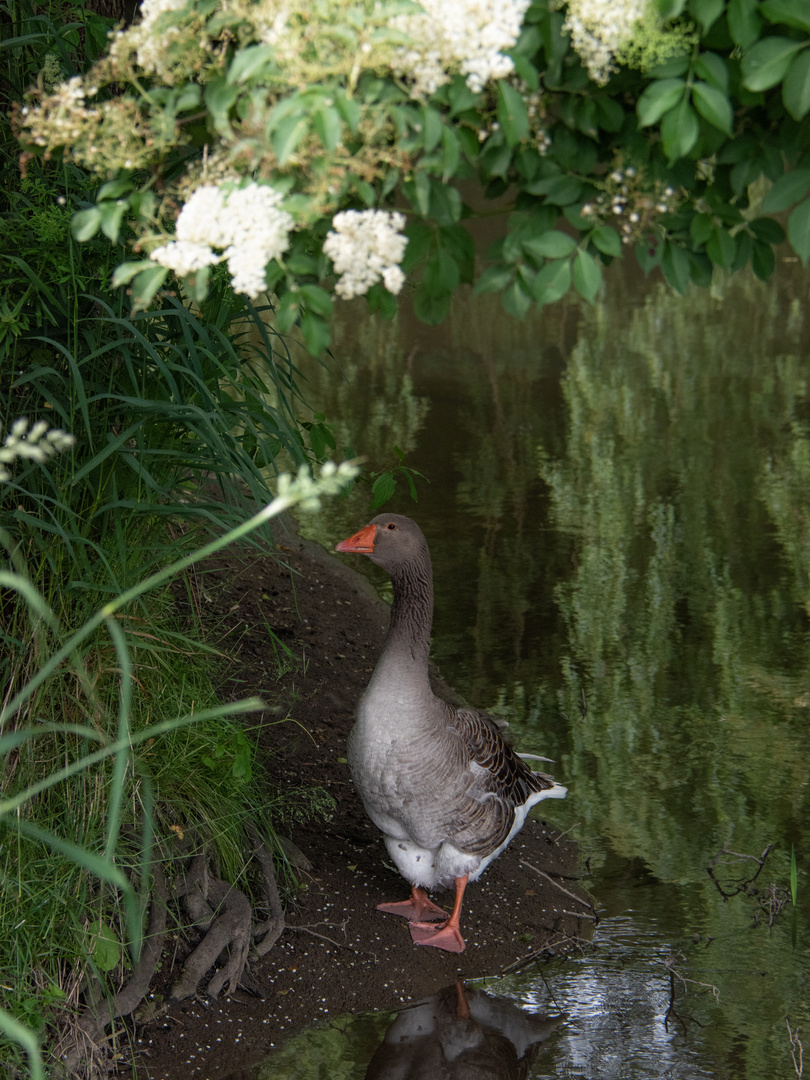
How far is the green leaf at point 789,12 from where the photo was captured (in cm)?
167

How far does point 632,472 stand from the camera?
8.27 meters

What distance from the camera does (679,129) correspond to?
1755mm

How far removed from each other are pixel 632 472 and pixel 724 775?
12.5ft

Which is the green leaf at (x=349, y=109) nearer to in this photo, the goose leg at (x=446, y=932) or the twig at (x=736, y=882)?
the goose leg at (x=446, y=932)

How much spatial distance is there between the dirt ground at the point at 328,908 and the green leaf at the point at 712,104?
172cm

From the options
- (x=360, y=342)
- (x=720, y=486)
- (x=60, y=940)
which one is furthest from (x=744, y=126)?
(x=360, y=342)

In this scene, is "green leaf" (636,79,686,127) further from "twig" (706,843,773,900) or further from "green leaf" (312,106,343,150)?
"twig" (706,843,773,900)

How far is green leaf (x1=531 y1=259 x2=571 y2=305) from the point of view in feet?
6.33

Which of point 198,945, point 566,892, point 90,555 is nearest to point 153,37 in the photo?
point 90,555

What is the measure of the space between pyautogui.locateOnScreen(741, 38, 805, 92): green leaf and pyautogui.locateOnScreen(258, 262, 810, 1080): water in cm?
265

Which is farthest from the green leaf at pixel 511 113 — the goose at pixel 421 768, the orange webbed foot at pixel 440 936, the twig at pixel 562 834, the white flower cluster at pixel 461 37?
the twig at pixel 562 834

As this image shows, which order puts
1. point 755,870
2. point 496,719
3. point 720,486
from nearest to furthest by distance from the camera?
1. point 755,870
2. point 496,719
3. point 720,486

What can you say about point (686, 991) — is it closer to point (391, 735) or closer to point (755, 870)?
point (755, 870)

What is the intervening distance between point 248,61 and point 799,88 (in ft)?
2.64
